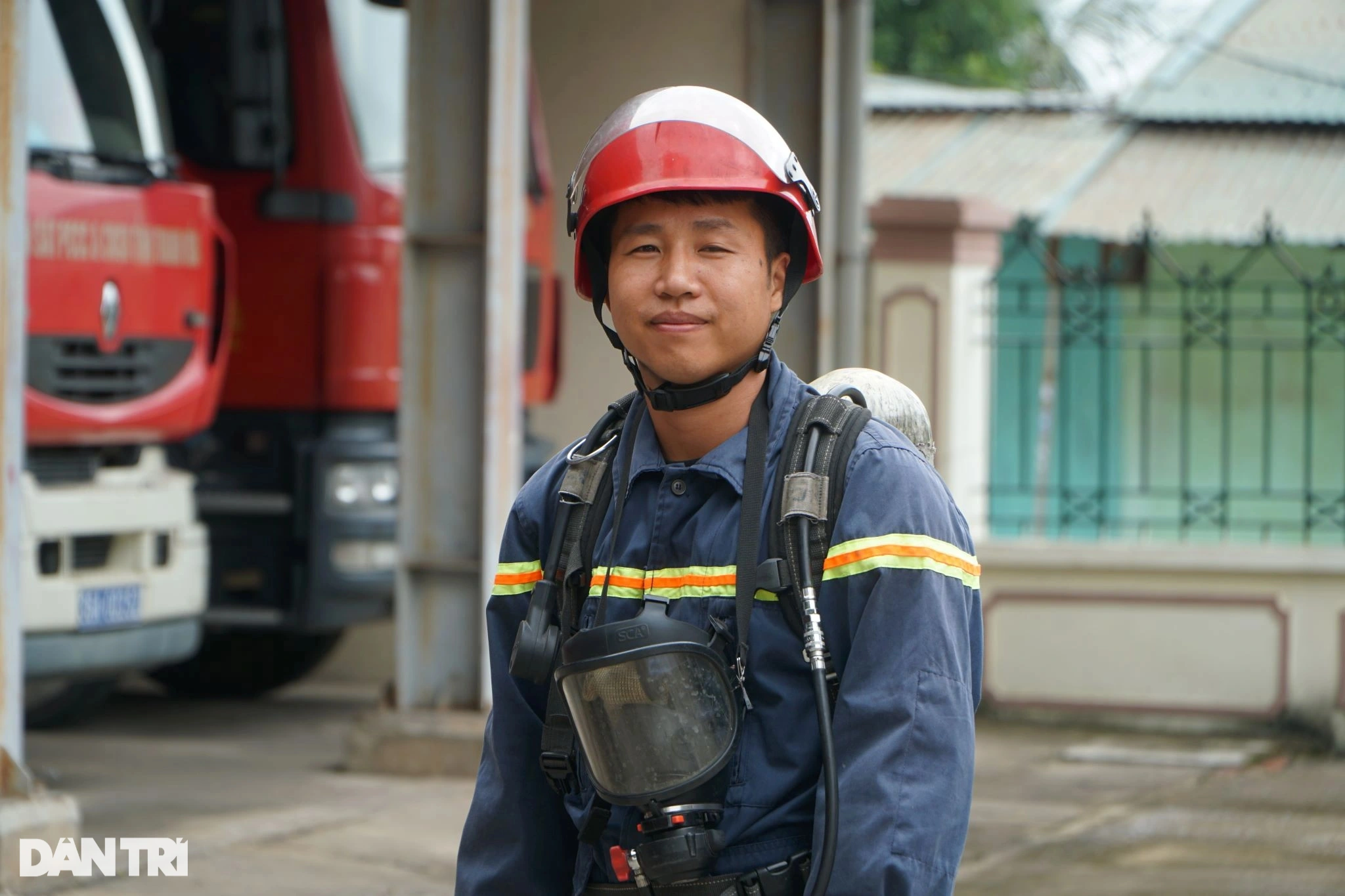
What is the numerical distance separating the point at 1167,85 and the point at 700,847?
13115 millimetres

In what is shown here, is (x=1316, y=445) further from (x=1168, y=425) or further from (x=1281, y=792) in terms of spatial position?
(x=1281, y=792)

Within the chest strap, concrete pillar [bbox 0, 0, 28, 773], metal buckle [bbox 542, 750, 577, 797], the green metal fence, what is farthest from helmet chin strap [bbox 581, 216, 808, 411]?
the green metal fence

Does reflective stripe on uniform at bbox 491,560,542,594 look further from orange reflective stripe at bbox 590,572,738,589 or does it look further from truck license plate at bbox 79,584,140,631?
truck license plate at bbox 79,584,140,631

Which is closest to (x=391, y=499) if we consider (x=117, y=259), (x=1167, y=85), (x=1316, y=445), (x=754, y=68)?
(x=117, y=259)

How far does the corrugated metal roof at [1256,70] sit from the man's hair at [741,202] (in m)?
11.9

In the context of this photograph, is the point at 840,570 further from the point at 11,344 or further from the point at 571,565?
the point at 11,344

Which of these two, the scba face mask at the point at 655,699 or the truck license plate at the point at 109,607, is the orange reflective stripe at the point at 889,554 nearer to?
the scba face mask at the point at 655,699

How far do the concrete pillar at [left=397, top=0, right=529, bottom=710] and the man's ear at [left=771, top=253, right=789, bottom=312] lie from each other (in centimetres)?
449

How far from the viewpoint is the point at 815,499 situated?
2.08m

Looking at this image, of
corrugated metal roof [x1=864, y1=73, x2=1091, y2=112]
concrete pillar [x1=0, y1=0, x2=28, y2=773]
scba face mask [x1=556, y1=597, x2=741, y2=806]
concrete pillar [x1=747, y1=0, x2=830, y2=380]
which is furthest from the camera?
corrugated metal roof [x1=864, y1=73, x2=1091, y2=112]

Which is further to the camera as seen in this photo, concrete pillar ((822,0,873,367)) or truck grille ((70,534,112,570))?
concrete pillar ((822,0,873,367))

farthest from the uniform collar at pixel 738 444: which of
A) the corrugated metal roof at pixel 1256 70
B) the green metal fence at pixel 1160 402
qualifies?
the corrugated metal roof at pixel 1256 70

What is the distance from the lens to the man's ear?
7.59 ft

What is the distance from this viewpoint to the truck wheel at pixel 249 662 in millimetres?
8977
